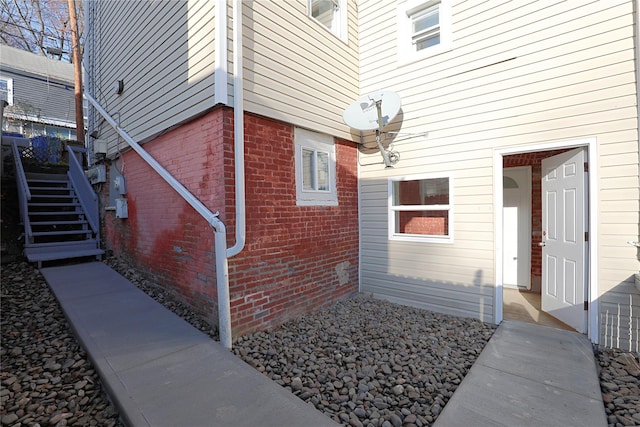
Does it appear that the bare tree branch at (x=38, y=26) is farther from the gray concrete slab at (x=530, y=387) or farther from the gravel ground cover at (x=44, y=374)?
the gray concrete slab at (x=530, y=387)

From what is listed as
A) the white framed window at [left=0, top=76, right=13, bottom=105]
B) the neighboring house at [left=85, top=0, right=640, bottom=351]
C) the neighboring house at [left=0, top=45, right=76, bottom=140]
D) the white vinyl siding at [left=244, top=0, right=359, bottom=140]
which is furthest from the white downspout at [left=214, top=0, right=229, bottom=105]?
the white framed window at [left=0, top=76, right=13, bottom=105]

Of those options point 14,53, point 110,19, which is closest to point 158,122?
point 110,19

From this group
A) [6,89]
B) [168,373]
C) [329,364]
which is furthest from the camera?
[6,89]

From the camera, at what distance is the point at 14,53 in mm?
12430

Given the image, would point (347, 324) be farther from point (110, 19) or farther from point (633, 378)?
point (110, 19)

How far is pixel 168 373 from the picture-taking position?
2.54 meters

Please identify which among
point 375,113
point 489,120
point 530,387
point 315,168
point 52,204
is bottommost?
point 530,387

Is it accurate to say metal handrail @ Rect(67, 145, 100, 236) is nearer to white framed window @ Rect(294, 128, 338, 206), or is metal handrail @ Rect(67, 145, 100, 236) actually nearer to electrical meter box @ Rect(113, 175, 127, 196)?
electrical meter box @ Rect(113, 175, 127, 196)

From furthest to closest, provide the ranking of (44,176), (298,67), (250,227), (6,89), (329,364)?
(6,89)
(44,176)
(298,67)
(250,227)
(329,364)

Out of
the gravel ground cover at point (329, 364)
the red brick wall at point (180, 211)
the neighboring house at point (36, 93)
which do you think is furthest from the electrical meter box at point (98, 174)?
the neighboring house at point (36, 93)

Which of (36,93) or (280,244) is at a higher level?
(36,93)

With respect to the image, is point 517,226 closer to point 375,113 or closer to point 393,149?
point 393,149

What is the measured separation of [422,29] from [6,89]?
16.7 metres

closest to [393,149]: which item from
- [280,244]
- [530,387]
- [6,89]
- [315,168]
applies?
[315,168]
